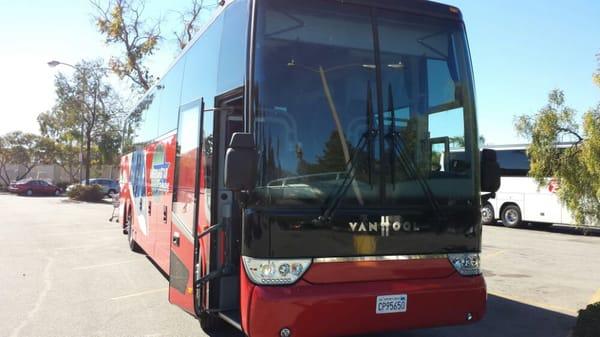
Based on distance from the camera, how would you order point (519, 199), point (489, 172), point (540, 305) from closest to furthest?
point (489, 172) < point (540, 305) < point (519, 199)

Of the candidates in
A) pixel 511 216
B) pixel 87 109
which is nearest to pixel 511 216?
pixel 511 216

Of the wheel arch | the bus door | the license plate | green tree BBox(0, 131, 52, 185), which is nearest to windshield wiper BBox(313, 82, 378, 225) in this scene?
the license plate

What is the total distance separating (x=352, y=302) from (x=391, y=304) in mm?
400

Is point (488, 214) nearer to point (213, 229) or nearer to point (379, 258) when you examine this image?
point (379, 258)

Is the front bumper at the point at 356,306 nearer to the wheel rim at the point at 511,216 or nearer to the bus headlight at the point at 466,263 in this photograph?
the bus headlight at the point at 466,263

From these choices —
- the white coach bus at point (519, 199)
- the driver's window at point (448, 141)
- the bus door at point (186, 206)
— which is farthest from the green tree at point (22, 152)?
the driver's window at point (448, 141)

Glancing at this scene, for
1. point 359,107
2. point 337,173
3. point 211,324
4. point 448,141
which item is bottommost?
point 211,324

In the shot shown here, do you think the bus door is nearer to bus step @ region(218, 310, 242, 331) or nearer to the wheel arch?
bus step @ region(218, 310, 242, 331)

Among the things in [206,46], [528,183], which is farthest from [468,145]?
[528,183]

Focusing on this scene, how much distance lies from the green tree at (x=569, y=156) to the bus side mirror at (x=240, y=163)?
4814 mm

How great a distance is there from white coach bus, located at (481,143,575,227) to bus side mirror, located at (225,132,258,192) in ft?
56.4

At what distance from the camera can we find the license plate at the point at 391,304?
4359 mm

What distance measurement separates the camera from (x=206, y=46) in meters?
5.96

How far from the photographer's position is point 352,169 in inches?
174
